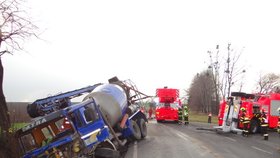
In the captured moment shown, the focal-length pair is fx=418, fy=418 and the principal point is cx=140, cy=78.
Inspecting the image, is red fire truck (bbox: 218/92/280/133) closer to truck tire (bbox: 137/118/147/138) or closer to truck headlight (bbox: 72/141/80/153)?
truck tire (bbox: 137/118/147/138)

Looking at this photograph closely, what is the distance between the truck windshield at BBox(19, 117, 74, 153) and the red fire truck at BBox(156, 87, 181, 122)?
79.7 ft

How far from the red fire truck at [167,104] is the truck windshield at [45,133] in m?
24.3

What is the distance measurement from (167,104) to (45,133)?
2456cm

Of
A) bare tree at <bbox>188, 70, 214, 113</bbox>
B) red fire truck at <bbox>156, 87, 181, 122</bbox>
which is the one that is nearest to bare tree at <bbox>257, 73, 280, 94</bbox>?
bare tree at <bbox>188, 70, 214, 113</bbox>

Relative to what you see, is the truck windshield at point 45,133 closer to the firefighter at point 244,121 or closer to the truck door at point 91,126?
the truck door at point 91,126

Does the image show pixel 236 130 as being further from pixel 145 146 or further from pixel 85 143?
pixel 85 143

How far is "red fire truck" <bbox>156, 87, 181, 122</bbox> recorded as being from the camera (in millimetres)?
35750

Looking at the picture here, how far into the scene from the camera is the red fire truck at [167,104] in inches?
1407

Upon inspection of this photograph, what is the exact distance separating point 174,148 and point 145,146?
51.9 inches

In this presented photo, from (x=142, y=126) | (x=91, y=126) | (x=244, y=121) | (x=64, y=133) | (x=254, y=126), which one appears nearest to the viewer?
(x=64, y=133)

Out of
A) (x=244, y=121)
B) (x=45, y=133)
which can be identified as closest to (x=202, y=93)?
(x=244, y=121)

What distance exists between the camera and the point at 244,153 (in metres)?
15.2

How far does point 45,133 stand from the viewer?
1188 centimetres

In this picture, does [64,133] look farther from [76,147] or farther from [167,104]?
[167,104]
